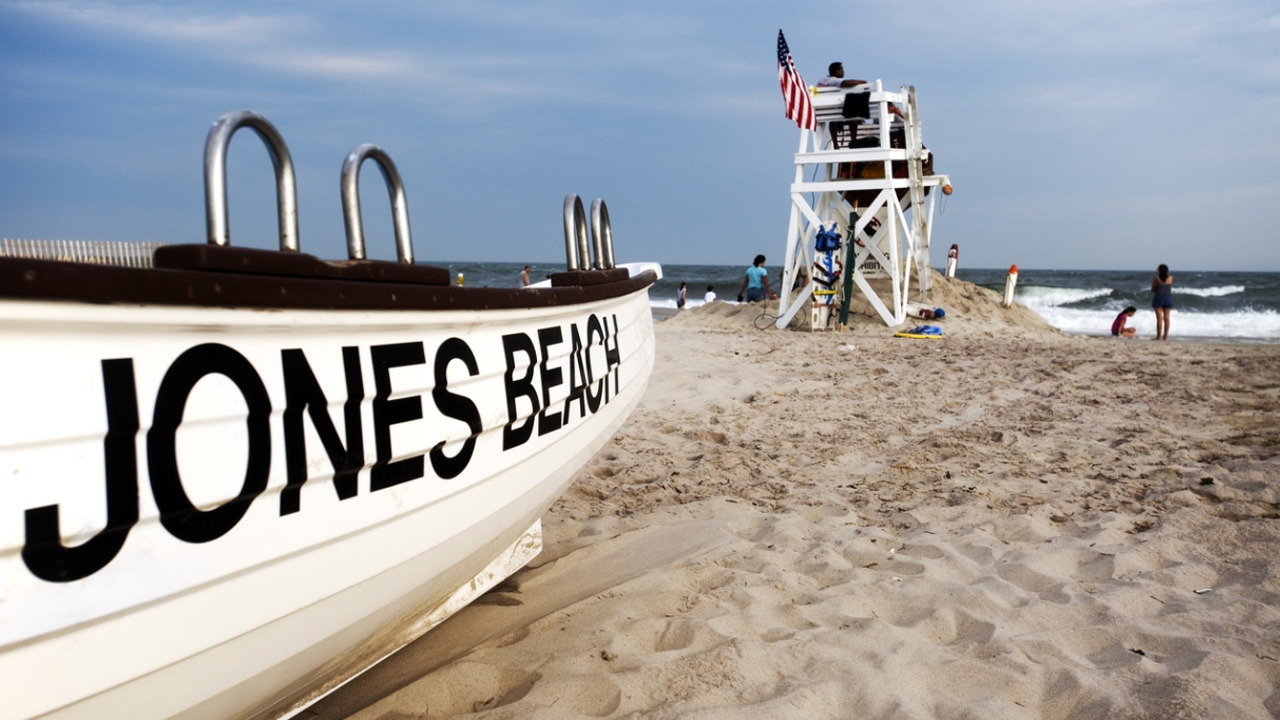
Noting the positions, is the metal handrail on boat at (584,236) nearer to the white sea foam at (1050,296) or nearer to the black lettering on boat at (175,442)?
the black lettering on boat at (175,442)

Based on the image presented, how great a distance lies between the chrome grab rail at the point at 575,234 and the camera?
11.4 ft

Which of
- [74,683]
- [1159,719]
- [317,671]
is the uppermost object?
[74,683]

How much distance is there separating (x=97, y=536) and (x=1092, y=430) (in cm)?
624

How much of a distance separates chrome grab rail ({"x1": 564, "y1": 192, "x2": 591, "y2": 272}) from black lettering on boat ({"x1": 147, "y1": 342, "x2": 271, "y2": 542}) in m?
1.84

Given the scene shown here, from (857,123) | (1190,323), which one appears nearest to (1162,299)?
(857,123)

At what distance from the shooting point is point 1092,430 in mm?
6078

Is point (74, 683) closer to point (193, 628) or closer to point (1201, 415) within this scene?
point (193, 628)

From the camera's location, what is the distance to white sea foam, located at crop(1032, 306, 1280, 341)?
2097 centimetres

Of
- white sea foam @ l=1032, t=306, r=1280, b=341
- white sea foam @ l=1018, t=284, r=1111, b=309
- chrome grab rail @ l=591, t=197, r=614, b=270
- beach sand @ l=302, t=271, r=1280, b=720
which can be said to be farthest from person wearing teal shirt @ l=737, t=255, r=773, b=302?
white sea foam @ l=1018, t=284, r=1111, b=309

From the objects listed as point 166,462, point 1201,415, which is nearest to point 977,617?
point 166,462

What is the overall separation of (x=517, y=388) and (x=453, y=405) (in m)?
0.37

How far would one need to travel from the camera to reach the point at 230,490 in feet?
5.14

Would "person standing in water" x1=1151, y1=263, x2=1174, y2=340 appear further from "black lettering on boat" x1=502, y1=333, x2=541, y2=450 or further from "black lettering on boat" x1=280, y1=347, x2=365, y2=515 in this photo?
"black lettering on boat" x1=280, y1=347, x2=365, y2=515

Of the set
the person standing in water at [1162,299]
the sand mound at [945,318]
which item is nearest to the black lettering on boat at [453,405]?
the sand mound at [945,318]
